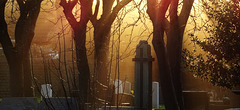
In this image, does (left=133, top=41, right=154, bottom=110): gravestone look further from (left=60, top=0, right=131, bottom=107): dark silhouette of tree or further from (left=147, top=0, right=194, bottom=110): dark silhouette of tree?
(left=60, top=0, right=131, bottom=107): dark silhouette of tree

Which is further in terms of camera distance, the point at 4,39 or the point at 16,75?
the point at 4,39

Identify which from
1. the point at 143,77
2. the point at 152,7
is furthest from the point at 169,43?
the point at 152,7

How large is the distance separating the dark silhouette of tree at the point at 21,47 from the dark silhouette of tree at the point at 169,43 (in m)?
5.69

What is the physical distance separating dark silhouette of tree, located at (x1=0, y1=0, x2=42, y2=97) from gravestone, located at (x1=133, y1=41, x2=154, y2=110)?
4829 mm

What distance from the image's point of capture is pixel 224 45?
46.9ft

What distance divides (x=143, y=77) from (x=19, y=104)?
324 centimetres

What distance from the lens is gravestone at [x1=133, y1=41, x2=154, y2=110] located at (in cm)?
1195

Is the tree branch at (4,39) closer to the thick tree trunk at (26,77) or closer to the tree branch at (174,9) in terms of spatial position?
the thick tree trunk at (26,77)

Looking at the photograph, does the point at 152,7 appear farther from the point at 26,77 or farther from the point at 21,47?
the point at 26,77

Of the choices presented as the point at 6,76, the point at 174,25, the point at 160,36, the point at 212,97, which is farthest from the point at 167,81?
the point at 6,76

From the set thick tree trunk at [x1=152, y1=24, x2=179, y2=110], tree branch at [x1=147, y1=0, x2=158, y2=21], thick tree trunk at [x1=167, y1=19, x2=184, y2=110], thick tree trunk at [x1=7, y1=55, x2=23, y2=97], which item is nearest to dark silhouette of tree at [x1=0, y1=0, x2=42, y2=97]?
thick tree trunk at [x1=7, y1=55, x2=23, y2=97]

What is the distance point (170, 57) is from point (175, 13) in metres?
1.12

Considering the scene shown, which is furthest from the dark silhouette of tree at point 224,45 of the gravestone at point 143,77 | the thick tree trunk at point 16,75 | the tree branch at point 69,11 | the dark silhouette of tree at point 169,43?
the thick tree trunk at point 16,75

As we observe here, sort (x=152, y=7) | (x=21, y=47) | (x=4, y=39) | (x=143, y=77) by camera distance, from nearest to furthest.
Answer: (x=152, y=7) → (x=143, y=77) → (x=21, y=47) → (x=4, y=39)
